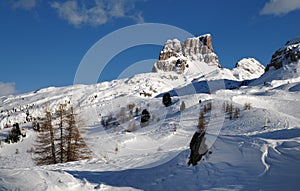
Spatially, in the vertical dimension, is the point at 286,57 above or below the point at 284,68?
above

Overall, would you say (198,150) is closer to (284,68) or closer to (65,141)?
(65,141)

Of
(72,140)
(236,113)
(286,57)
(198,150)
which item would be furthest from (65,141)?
(286,57)

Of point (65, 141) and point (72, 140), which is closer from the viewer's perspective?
point (65, 141)

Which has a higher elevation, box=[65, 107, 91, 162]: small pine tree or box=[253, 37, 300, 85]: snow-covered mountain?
box=[253, 37, 300, 85]: snow-covered mountain

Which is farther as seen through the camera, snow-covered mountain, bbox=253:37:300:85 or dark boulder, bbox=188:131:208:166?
snow-covered mountain, bbox=253:37:300:85

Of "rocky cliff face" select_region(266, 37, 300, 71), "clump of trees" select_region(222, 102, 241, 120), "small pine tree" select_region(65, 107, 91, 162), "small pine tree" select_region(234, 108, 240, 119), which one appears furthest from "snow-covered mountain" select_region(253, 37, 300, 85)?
"small pine tree" select_region(65, 107, 91, 162)

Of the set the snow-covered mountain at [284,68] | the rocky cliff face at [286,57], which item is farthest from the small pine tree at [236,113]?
the rocky cliff face at [286,57]

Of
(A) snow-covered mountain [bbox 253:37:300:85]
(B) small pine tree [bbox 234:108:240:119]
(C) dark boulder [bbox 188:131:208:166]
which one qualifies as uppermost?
(A) snow-covered mountain [bbox 253:37:300:85]

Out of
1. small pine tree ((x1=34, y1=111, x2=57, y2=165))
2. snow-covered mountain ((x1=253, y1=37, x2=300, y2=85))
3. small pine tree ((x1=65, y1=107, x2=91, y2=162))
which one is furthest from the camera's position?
snow-covered mountain ((x1=253, y1=37, x2=300, y2=85))

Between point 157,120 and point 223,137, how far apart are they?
3671 centimetres

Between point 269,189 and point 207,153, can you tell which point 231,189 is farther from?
point 207,153

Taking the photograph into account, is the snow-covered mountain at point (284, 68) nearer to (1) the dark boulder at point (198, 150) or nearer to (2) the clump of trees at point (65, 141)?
(2) the clump of trees at point (65, 141)

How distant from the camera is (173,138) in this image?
34906 millimetres

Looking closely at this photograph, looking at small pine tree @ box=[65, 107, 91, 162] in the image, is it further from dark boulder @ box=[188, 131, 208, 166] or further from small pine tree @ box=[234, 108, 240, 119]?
small pine tree @ box=[234, 108, 240, 119]
